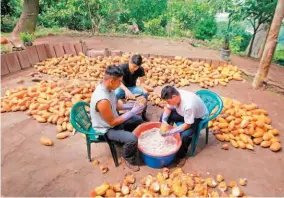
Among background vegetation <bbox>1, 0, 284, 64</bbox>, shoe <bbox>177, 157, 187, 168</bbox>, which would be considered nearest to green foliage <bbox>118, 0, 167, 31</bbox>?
background vegetation <bbox>1, 0, 284, 64</bbox>

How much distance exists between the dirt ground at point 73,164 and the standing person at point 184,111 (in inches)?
10.8

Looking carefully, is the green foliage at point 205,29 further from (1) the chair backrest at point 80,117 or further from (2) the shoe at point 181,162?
(1) the chair backrest at point 80,117

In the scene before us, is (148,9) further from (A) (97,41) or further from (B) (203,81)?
(B) (203,81)

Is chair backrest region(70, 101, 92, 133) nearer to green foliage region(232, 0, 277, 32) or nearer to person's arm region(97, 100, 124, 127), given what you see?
person's arm region(97, 100, 124, 127)

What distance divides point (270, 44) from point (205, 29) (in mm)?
6421

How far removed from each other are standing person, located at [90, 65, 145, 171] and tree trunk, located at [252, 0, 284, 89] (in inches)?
130

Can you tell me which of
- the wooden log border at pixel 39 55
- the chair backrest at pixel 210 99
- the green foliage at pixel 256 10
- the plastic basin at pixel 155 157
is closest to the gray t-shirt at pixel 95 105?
the plastic basin at pixel 155 157

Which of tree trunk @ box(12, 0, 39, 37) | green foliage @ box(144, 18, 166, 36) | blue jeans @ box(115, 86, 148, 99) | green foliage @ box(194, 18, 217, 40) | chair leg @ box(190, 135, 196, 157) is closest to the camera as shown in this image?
chair leg @ box(190, 135, 196, 157)

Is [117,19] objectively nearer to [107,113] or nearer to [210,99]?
[210,99]

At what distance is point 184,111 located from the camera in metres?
2.51

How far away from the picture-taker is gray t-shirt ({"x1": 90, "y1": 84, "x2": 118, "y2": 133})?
7.75 ft

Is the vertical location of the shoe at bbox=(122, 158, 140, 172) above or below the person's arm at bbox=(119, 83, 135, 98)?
below

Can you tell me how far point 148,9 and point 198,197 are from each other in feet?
48.2

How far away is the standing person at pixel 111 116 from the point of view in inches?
92.7
